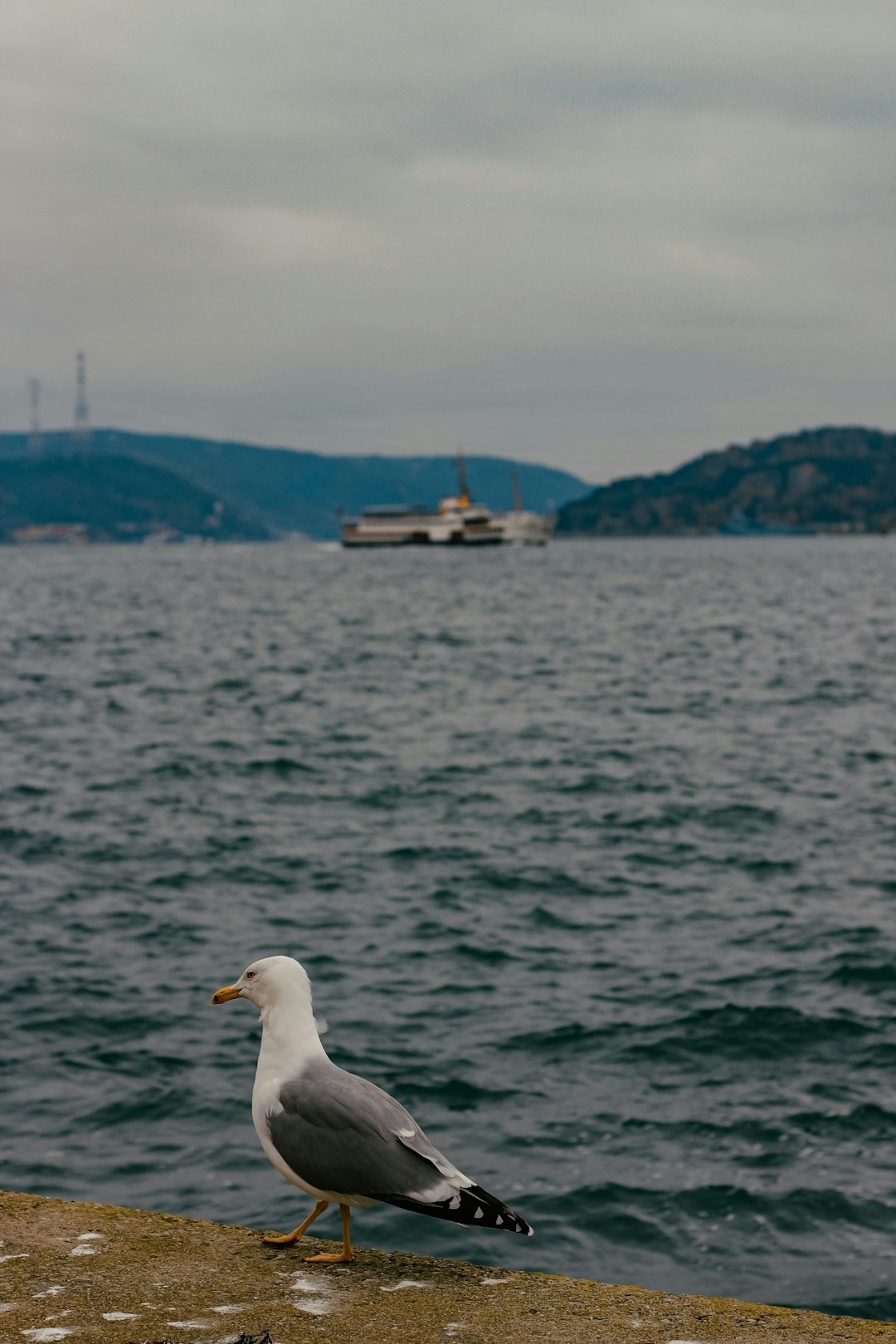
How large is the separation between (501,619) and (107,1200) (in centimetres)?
4821

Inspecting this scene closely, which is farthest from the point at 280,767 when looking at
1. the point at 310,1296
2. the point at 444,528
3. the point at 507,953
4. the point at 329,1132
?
the point at 444,528

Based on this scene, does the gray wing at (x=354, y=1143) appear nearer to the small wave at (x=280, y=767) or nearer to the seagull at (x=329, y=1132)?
the seagull at (x=329, y=1132)

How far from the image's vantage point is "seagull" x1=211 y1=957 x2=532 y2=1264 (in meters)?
3.68

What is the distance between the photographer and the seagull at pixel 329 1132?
12.1 feet

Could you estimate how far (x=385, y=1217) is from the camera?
7398 mm

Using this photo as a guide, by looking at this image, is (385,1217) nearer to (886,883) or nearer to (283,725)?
(886,883)

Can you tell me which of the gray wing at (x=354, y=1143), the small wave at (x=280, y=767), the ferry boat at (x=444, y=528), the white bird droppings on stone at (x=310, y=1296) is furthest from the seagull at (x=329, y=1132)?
the ferry boat at (x=444, y=528)

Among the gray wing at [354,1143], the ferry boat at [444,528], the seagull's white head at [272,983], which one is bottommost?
the gray wing at [354,1143]

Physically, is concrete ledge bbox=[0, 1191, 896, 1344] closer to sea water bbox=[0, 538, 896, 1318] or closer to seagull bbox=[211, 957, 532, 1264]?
seagull bbox=[211, 957, 532, 1264]

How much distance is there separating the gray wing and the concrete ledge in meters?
0.27

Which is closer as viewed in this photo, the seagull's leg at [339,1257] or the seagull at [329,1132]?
the seagull at [329,1132]

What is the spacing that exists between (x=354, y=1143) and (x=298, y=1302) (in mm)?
424

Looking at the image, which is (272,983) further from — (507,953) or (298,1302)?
(507,953)

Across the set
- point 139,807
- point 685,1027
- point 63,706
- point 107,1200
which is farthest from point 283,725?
point 107,1200
